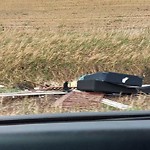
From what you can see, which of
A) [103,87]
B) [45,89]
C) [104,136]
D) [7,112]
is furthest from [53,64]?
[104,136]

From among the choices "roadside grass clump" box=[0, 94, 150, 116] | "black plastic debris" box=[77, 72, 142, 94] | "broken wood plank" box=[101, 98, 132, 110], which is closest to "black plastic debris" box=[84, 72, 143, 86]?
"black plastic debris" box=[77, 72, 142, 94]

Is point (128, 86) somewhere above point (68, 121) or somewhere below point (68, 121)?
below

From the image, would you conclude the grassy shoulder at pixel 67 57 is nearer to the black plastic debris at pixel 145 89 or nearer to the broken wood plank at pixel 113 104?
the black plastic debris at pixel 145 89

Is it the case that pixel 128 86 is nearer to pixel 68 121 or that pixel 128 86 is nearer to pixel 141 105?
pixel 141 105

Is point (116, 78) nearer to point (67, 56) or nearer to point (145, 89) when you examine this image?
point (145, 89)

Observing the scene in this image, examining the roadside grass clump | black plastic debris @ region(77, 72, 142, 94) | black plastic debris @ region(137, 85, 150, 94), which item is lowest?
the roadside grass clump

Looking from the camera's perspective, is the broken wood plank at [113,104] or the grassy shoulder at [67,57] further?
the grassy shoulder at [67,57]

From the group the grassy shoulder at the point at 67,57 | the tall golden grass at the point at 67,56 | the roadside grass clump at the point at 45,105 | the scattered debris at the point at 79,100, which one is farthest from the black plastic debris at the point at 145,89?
the grassy shoulder at the point at 67,57

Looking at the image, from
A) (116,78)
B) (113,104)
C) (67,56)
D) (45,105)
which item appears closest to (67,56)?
(67,56)

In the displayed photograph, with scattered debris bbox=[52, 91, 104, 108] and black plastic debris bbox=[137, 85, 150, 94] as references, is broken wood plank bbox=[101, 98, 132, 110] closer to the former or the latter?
scattered debris bbox=[52, 91, 104, 108]

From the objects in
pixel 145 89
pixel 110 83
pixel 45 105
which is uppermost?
pixel 110 83

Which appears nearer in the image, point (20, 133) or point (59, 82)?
point (20, 133)

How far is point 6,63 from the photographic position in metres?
8.90

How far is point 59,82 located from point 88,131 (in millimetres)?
6133
